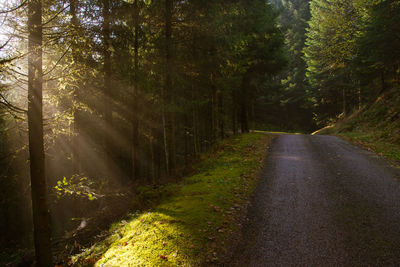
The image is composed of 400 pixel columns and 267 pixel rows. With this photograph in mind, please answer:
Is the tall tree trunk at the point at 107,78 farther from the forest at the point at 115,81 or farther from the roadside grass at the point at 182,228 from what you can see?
the roadside grass at the point at 182,228

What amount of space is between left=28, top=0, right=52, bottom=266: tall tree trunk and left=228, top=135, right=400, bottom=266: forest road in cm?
419

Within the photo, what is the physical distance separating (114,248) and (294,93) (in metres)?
43.7

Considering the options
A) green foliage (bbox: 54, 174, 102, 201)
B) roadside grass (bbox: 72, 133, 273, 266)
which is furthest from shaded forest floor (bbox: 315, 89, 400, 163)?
green foliage (bbox: 54, 174, 102, 201)

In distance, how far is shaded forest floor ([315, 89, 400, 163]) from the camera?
1289 cm

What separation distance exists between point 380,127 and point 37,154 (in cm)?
2211

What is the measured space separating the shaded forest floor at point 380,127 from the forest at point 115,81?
1586 mm

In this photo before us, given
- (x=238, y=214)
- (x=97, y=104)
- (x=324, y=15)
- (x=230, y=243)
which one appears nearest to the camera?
(x=230, y=243)

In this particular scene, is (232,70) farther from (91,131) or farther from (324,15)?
(324,15)

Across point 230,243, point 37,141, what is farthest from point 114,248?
point 37,141

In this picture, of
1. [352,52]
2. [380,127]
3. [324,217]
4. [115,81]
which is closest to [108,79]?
[115,81]

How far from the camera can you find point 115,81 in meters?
13.7

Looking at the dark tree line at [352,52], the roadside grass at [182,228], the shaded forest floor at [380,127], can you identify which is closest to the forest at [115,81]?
the dark tree line at [352,52]

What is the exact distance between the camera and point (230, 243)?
4531 millimetres

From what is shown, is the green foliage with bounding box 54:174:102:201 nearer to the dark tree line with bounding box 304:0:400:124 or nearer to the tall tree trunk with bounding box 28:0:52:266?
the tall tree trunk with bounding box 28:0:52:266
